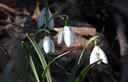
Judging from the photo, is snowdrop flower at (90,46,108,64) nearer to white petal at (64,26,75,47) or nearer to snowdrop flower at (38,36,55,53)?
white petal at (64,26,75,47)

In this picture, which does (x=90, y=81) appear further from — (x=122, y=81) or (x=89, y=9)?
(x=89, y=9)

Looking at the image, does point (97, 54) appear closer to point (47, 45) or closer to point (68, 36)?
point (68, 36)

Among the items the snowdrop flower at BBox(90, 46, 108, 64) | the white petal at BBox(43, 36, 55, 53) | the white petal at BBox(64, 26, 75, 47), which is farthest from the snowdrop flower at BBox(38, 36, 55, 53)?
the snowdrop flower at BBox(90, 46, 108, 64)

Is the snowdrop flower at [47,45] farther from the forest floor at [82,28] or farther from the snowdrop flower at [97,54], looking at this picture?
the forest floor at [82,28]

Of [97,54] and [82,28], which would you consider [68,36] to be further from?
[82,28]

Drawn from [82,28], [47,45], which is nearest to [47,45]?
[47,45]

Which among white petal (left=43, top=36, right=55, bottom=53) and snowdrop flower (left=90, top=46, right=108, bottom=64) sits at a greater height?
white petal (left=43, top=36, right=55, bottom=53)

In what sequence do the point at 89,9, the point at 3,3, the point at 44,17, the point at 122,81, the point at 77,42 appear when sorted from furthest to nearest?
the point at 89,9 → the point at 3,3 → the point at 77,42 → the point at 122,81 → the point at 44,17

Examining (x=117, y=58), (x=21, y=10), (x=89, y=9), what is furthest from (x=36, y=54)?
(x=89, y=9)

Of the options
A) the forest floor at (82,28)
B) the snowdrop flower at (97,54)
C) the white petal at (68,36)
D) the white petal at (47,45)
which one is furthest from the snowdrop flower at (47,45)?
the forest floor at (82,28)

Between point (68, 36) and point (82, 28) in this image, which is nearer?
point (68, 36)

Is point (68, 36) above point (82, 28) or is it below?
above
